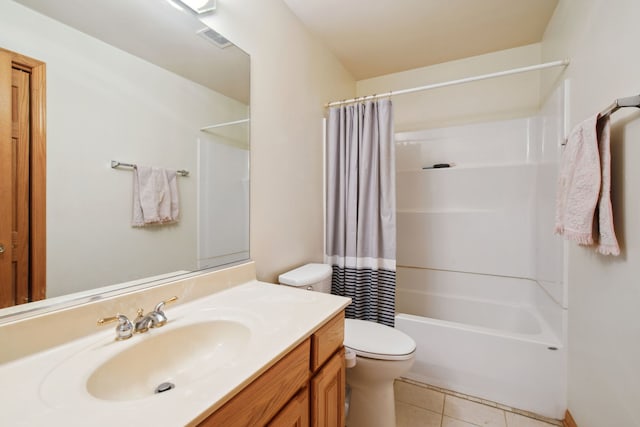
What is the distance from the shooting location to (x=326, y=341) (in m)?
0.94

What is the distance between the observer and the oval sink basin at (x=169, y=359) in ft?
2.19

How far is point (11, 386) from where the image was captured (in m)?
0.55

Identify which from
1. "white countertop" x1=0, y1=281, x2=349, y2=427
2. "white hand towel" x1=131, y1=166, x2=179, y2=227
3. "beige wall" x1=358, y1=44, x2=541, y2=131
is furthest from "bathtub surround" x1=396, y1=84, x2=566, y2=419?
"white hand towel" x1=131, y1=166, x2=179, y2=227

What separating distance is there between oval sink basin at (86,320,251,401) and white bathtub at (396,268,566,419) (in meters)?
1.27

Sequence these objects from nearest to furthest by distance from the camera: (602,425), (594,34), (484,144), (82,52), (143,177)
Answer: (82,52), (143,177), (602,425), (594,34), (484,144)

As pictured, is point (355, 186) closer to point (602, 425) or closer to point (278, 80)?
point (278, 80)

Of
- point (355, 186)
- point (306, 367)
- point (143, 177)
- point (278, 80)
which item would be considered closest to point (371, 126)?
point (355, 186)

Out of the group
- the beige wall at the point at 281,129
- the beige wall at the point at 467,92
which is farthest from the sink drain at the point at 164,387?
the beige wall at the point at 467,92

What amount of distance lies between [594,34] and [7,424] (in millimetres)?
2231

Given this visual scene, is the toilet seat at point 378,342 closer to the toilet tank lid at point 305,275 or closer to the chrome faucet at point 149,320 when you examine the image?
the toilet tank lid at point 305,275

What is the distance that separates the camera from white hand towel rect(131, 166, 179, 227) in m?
0.92

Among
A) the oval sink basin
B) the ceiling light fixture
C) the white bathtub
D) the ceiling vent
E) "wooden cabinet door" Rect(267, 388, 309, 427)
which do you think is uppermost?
the ceiling light fixture

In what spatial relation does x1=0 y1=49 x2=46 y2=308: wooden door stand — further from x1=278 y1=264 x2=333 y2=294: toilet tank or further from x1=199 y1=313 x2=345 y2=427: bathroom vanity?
x1=278 y1=264 x2=333 y2=294: toilet tank

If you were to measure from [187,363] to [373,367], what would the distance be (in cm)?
84
